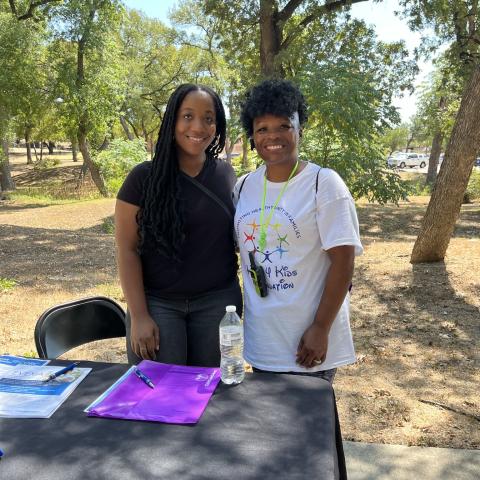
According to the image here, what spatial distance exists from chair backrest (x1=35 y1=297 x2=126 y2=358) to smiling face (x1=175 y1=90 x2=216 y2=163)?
3.90ft

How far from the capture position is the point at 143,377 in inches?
74.1

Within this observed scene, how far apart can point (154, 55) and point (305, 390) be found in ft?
111

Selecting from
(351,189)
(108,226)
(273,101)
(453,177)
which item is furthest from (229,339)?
(108,226)

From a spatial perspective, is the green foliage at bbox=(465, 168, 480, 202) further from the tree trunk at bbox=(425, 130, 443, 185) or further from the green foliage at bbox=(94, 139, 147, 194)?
the green foliage at bbox=(94, 139, 147, 194)

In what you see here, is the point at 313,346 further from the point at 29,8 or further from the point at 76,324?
the point at 29,8

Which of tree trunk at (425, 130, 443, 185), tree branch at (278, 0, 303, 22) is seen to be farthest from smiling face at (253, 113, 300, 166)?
tree trunk at (425, 130, 443, 185)

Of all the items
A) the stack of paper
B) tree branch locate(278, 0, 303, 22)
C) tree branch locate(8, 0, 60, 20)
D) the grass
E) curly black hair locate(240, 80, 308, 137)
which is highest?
tree branch locate(8, 0, 60, 20)

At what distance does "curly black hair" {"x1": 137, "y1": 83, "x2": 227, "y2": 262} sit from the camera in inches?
82.0

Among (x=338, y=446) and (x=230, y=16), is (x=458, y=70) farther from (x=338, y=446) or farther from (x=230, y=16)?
(x=338, y=446)

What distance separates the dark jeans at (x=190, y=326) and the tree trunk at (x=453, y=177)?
4852 mm

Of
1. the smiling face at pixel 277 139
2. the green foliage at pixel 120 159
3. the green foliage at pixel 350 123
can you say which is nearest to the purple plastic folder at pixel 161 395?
the smiling face at pixel 277 139

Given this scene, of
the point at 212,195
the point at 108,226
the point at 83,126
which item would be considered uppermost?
the point at 83,126

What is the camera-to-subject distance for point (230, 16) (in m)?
13.1

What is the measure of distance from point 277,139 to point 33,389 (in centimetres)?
129
